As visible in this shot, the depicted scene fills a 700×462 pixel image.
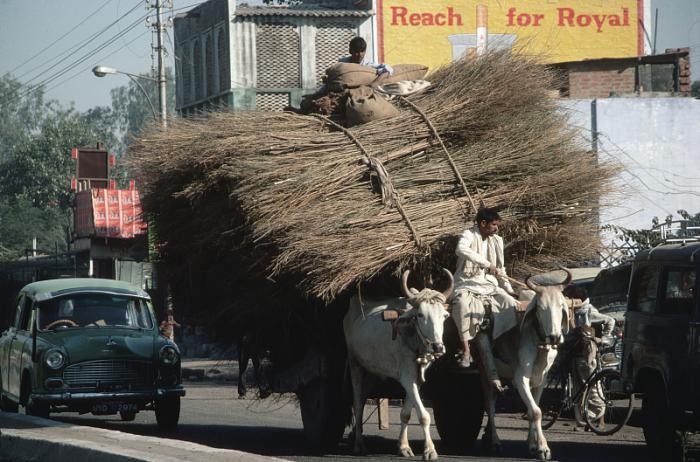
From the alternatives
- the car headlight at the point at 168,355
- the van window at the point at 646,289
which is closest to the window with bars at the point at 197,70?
the car headlight at the point at 168,355

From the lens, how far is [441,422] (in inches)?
461

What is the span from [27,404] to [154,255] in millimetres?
2565

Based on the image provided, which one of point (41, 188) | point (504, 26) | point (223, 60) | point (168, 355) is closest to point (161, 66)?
point (223, 60)

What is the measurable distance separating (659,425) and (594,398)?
2.82 meters

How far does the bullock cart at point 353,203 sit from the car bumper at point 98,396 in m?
1.76

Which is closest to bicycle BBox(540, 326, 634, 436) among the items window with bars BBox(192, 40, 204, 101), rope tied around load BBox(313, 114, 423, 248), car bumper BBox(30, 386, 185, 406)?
rope tied around load BBox(313, 114, 423, 248)

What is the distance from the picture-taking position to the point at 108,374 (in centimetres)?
1334

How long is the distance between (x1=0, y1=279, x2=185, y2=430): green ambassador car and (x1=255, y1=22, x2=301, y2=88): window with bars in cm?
1541

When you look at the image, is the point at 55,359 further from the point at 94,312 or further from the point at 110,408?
the point at 94,312

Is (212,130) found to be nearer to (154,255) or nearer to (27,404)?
(154,255)

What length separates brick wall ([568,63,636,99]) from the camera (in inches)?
1085

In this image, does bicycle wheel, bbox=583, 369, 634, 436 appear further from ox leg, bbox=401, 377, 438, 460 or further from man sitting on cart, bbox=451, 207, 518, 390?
ox leg, bbox=401, 377, 438, 460

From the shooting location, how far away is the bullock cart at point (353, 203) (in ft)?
33.4

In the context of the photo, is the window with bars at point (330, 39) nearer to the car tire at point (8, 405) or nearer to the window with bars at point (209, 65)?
the window with bars at point (209, 65)
